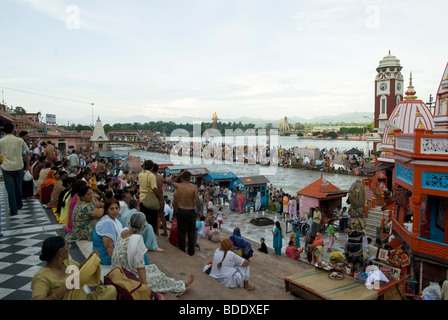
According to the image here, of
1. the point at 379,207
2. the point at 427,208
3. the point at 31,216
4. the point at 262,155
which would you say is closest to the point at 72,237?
the point at 31,216

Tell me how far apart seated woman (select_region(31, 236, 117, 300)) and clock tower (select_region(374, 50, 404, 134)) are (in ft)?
141

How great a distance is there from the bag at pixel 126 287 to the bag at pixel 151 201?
8.56 ft

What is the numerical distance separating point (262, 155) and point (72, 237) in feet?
155

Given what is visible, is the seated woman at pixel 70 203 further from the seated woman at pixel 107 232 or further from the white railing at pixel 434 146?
the white railing at pixel 434 146

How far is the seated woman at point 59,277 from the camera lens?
111 inches

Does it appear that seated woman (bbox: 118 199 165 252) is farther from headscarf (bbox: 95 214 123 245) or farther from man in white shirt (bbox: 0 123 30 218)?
man in white shirt (bbox: 0 123 30 218)

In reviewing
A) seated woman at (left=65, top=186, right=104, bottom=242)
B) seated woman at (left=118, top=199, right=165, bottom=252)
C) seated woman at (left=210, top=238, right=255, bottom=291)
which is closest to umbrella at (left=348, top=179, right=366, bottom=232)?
seated woman at (left=210, top=238, right=255, bottom=291)

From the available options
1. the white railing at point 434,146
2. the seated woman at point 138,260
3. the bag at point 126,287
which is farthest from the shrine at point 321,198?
the bag at point 126,287

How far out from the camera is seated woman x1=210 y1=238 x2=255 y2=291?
16.0 feet

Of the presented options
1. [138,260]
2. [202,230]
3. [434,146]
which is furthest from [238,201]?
[138,260]

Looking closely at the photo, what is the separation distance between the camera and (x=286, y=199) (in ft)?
47.8
